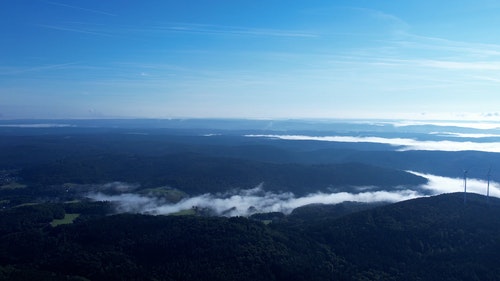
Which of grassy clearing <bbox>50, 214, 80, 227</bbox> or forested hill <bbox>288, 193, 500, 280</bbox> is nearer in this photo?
forested hill <bbox>288, 193, 500, 280</bbox>

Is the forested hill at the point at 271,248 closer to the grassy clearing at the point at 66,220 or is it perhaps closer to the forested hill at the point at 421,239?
the forested hill at the point at 421,239

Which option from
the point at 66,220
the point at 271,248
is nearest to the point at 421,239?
the point at 271,248

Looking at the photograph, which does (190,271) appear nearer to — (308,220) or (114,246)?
(114,246)

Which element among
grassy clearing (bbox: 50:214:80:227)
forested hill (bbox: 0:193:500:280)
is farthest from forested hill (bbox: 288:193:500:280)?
grassy clearing (bbox: 50:214:80:227)

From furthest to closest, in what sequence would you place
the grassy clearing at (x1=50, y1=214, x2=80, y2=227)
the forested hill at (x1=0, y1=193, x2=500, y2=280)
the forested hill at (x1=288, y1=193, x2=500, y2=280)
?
1. the grassy clearing at (x1=50, y1=214, x2=80, y2=227)
2. the forested hill at (x1=288, y1=193, x2=500, y2=280)
3. the forested hill at (x1=0, y1=193, x2=500, y2=280)

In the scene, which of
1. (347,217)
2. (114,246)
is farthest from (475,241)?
(114,246)

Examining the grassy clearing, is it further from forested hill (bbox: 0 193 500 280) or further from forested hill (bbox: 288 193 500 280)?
forested hill (bbox: 288 193 500 280)

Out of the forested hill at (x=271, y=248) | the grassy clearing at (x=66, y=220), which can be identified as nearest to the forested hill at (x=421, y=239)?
the forested hill at (x=271, y=248)

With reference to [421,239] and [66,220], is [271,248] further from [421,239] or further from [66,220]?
[66,220]

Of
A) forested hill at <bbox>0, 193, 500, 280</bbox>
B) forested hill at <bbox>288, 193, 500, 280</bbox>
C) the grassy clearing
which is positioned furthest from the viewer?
the grassy clearing
